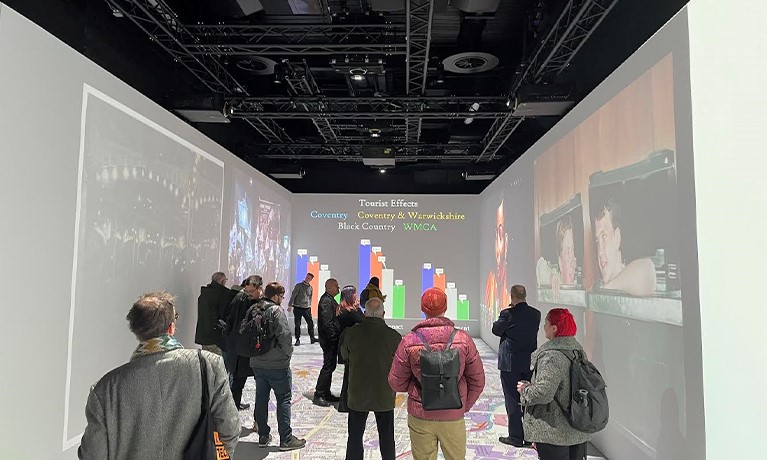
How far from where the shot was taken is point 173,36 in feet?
19.0

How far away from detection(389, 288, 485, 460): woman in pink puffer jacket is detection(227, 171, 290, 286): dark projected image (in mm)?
5364

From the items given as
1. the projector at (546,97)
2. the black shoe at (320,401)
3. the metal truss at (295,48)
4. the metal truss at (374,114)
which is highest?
the metal truss at (295,48)

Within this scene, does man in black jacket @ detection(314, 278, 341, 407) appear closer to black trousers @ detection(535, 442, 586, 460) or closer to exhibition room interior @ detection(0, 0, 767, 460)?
exhibition room interior @ detection(0, 0, 767, 460)

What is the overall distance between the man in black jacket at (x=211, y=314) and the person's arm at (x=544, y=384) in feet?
12.8

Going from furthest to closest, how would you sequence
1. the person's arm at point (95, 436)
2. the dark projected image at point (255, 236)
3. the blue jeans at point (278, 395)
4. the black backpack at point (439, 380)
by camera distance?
the dark projected image at point (255, 236), the blue jeans at point (278, 395), the black backpack at point (439, 380), the person's arm at point (95, 436)

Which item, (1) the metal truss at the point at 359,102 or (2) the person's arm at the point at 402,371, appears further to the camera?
(1) the metal truss at the point at 359,102

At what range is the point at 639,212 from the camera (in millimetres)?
3914

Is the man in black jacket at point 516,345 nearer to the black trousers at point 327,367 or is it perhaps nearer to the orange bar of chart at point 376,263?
the black trousers at point 327,367

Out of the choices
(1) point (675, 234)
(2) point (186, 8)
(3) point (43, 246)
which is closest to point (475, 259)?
(2) point (186, 8)

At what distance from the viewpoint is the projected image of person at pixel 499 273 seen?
30.5ft

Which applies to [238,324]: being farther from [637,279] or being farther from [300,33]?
[300,33]

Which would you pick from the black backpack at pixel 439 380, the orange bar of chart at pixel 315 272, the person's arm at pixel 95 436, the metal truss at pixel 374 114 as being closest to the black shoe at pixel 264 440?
the black backpack at pixel 439 380

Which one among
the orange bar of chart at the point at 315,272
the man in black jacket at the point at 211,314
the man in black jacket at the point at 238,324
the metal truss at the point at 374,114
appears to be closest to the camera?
the man in black jacket at the point at 238,324

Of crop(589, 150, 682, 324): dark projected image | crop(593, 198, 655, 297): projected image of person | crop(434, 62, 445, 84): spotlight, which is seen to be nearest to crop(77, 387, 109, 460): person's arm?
crop(589, 150, 682, 324): dark projected image
